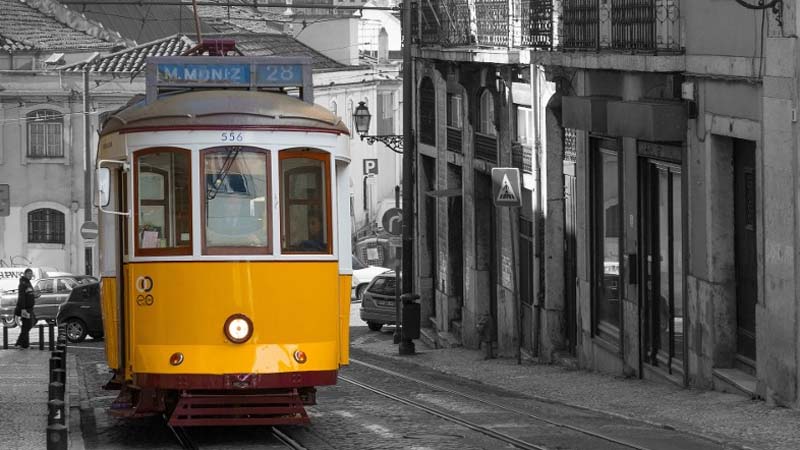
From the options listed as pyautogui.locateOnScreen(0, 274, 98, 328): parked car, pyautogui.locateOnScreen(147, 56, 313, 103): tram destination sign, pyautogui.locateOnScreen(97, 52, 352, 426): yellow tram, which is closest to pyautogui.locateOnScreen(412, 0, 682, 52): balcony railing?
pyautogui.locateOnScreen(147, 56, 313, 103): tram destination sign

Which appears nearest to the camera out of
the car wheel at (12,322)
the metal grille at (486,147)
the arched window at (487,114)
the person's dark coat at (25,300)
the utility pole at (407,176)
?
the metal grille at (486,147)

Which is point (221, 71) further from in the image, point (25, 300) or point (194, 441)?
point (25, 300)

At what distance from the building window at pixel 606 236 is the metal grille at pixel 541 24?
7.33 ft

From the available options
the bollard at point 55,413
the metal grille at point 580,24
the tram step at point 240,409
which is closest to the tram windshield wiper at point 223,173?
the tram step at point 240,409

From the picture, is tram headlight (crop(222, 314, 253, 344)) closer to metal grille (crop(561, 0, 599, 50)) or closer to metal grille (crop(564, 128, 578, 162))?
metal grille (crop(561, 0, 599, 50))

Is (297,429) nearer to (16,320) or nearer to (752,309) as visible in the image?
(752,309)

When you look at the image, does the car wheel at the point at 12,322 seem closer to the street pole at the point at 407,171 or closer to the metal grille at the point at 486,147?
the street pole at the point at 407,171

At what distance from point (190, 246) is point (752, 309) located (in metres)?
5.90

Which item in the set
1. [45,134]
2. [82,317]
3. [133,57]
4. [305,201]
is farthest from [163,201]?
[133,57]

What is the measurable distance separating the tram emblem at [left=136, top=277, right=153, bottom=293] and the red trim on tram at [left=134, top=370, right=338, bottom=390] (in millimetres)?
689

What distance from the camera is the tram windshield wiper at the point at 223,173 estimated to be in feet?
45.4

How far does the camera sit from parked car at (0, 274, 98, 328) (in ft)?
148

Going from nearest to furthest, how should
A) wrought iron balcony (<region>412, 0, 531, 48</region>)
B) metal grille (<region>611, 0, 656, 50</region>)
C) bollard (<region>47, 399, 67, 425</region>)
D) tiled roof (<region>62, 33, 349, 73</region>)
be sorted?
bollard (<region>47, 399, 67, 425</region>) → metal grille (<region>611, 0, 656, 50</region>) → wrought iron balcony (<region>412, 0, 531, 48</region>) → tiled roof (<region>62, 33, 349, 73</region>)

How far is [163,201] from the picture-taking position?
552 inches
